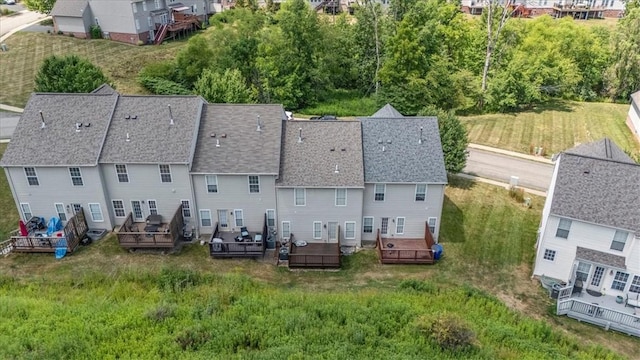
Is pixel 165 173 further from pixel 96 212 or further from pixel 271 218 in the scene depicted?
pixel 271 218

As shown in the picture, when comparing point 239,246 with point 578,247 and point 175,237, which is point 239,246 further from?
point 578,247

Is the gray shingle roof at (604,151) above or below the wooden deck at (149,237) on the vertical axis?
above

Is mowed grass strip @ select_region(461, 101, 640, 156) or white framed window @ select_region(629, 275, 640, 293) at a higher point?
white framed window @ select_region(629, 275, 640, 293)

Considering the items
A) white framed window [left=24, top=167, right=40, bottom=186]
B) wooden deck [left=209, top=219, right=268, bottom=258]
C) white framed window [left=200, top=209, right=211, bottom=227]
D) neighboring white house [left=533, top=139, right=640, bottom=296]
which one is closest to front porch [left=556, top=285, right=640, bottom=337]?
Answer: neighboring white house [left=533, top=139, right=640, bottom=296]

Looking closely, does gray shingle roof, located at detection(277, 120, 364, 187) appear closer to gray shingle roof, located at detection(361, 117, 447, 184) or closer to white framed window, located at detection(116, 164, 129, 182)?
gray shingle roof, located at detection(361, 117, 447, 184)

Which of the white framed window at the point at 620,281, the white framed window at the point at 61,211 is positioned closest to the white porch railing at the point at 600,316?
the white framed window at the point at 620,281

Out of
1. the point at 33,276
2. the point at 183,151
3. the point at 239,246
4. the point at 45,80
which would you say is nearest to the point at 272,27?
the point at 45,80

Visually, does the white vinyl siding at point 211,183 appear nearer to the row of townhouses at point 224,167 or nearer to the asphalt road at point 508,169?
the row of townhouses at point 224,167
